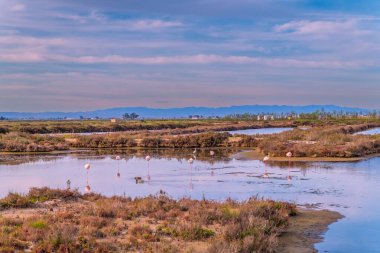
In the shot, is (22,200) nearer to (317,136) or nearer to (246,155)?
(246,155)

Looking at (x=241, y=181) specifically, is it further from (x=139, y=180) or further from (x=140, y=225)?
(x=140, y=225)

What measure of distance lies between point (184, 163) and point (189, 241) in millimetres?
22411

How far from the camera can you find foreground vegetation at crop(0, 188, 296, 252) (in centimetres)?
1175

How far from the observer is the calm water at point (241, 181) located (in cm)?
1586

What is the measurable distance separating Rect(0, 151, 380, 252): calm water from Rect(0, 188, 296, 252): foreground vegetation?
6.73 feet

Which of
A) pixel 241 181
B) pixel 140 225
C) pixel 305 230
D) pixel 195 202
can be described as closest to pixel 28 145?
pixel 241 181

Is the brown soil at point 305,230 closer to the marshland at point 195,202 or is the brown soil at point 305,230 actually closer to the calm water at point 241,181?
the marshland at point 195,202

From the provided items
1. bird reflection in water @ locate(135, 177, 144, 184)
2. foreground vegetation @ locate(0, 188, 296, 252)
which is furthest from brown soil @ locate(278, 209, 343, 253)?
bird reflection in water @ locate(135, 177, 144, 184)

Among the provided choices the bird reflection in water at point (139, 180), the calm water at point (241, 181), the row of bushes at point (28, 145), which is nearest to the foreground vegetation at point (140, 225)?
the calm water at point (241, 181)

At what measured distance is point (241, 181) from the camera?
2542 cm

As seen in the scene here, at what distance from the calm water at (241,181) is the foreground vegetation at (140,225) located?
6.73ft

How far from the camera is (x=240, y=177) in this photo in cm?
2702

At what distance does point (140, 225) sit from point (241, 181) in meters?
12.1

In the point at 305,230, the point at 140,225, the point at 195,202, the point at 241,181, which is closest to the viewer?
the point at 140,225
